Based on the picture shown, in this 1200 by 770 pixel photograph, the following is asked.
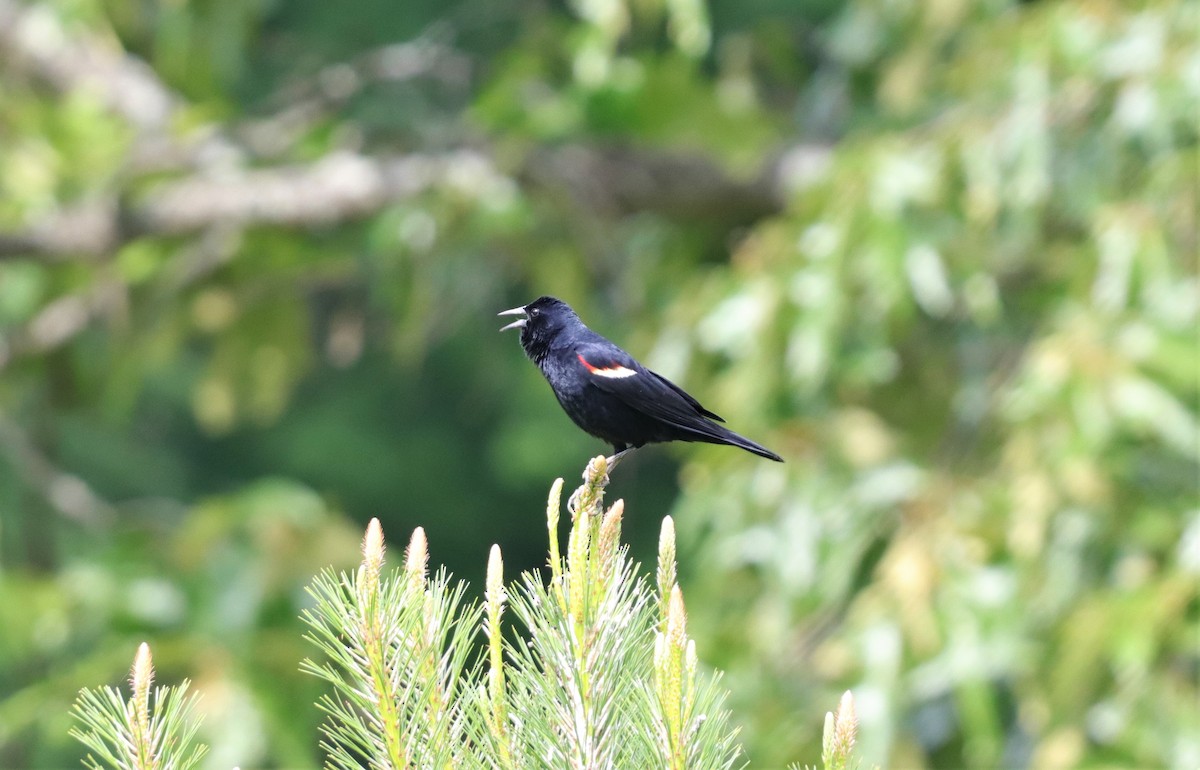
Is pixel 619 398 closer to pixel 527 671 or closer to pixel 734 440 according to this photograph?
pixel 734 440

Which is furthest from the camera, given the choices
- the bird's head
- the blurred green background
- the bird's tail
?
the blurred green background

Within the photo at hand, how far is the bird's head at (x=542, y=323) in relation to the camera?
9.44ft

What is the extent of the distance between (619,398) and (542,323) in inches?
12.1

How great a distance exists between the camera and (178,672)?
5.04 metres

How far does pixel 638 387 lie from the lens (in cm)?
270

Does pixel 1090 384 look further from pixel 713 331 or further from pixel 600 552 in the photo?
pixel 600 552

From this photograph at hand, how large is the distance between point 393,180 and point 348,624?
4.75m

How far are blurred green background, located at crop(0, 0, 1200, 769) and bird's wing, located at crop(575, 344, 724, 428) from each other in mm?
1851

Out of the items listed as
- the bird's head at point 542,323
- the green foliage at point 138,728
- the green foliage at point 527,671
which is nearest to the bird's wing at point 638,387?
the bird's head at point 542,323

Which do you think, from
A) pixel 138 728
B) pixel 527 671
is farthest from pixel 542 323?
Result: pixel 138 728

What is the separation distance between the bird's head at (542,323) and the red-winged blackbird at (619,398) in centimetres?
6

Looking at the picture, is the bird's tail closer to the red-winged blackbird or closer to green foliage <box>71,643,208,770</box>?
the red-winged blackbird

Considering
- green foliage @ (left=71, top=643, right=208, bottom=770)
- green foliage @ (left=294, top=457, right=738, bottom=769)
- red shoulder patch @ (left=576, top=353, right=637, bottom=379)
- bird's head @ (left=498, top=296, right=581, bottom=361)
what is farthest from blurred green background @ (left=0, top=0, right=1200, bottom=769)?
green foliage @ (left=71, top=643, right=208, bottom=770)

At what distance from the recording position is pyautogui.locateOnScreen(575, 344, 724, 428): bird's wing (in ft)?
8.82
